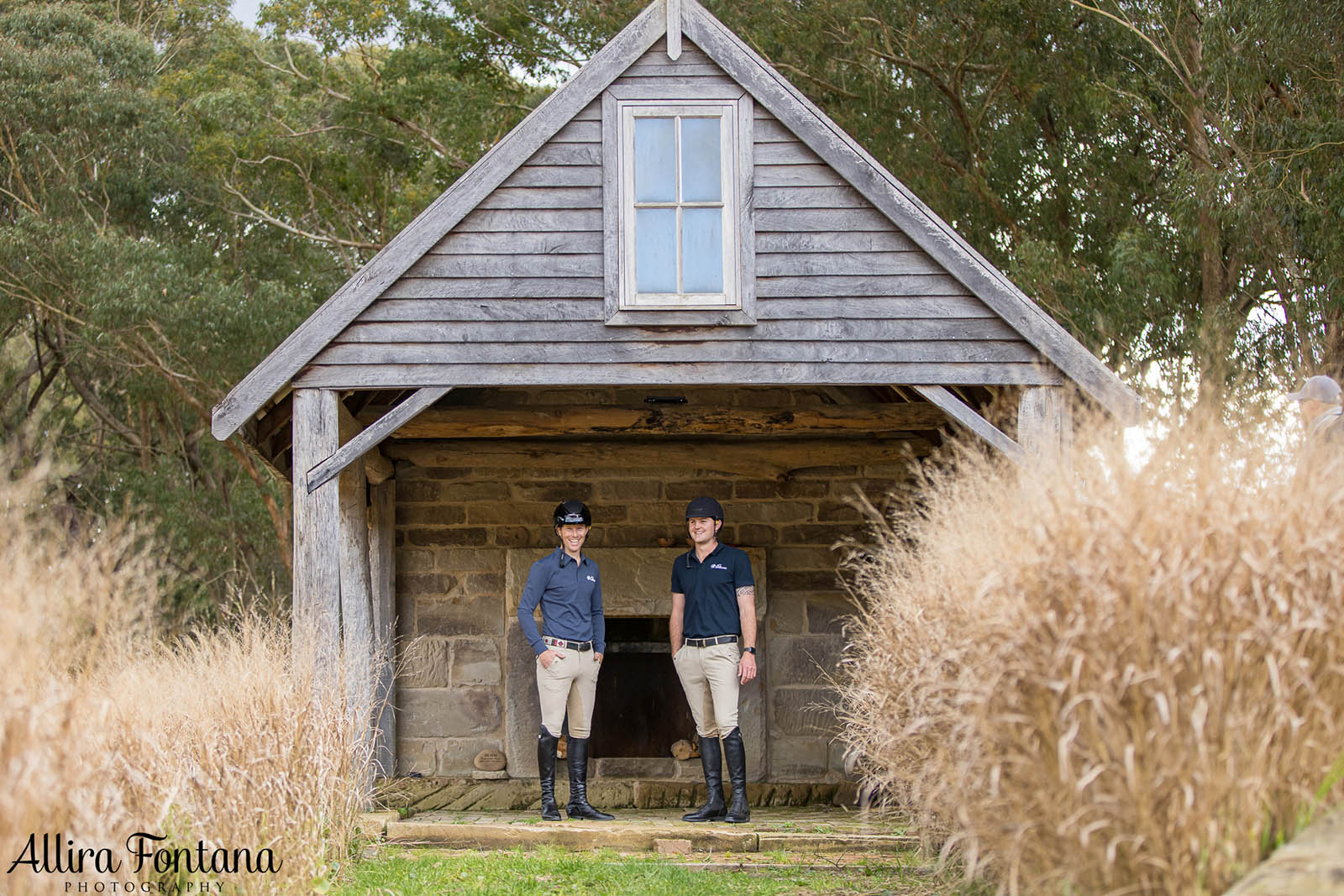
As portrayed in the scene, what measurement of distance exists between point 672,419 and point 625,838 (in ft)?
9.81

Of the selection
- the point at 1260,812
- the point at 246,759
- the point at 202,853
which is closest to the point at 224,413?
the point at 246,759

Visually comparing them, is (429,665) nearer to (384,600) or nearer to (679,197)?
(384,600)

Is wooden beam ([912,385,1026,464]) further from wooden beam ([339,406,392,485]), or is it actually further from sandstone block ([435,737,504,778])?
sandstone block ([435,737,504,778])

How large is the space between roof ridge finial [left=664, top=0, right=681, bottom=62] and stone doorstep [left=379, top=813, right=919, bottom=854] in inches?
170

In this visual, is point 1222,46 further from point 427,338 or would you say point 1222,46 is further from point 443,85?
point 443,85

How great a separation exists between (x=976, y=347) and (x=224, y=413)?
4196 mm

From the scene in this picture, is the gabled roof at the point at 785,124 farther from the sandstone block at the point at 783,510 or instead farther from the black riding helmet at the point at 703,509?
the sandstone block at the point at 783,510

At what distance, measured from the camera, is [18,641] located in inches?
172

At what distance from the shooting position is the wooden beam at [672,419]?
30.0ft

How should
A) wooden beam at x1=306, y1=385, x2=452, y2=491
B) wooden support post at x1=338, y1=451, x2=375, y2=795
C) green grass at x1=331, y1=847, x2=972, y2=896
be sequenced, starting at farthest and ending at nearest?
wooden beam at x1=306, y1=385, x2=452, y2=491 < wooden support post at x1=338, y1=451, x2=375, y2=795 < green grass at x1=331, y1=847, x2=972, y2=896

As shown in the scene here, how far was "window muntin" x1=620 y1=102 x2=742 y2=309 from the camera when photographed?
7965 mm

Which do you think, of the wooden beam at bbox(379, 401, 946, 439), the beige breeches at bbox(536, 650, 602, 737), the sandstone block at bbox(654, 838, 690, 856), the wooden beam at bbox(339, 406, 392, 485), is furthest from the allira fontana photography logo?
the wooden beam at bbox(379, 401, 946, 439)

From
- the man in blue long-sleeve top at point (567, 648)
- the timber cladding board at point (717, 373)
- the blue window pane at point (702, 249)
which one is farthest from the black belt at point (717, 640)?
the blue window pane at point (702, 249)

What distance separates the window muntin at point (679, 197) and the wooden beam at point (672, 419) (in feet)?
4.67
